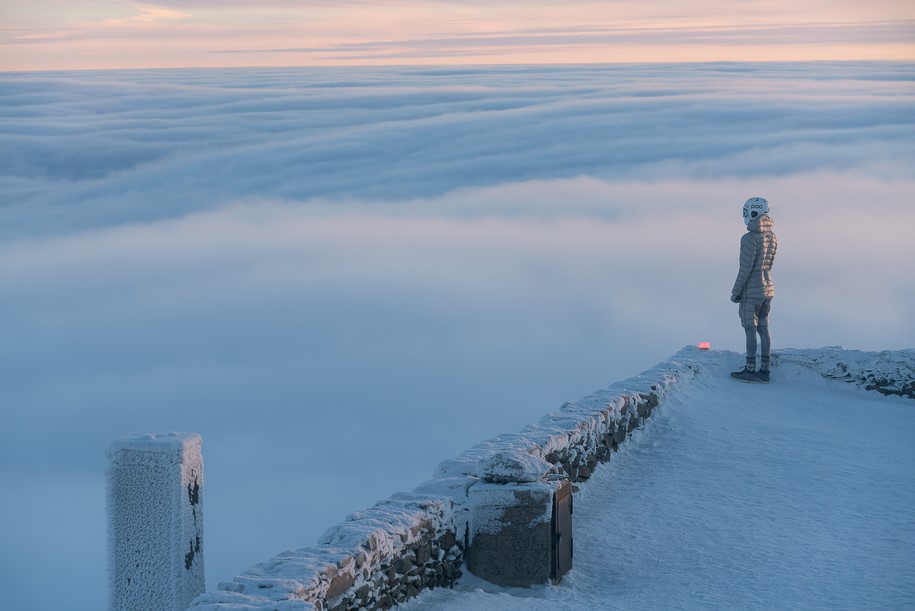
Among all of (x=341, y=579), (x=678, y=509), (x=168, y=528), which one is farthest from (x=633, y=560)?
(x=168, y=528)

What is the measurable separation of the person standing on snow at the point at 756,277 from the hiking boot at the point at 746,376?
0.02 m

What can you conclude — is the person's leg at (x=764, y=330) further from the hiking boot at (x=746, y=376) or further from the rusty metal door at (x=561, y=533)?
the rusty metal door at (x=561, y=533)

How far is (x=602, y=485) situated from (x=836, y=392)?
5580mm

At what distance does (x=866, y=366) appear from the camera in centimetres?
1441

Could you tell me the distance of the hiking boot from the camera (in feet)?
46.9

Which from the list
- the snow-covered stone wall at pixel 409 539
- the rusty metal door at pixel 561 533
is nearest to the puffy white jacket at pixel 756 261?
the snow-covered stone wall at pixel 409 539

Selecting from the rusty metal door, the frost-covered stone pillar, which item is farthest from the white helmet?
the frost-covered stone pillar

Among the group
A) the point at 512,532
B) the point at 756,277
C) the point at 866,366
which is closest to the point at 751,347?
the point at 756,277

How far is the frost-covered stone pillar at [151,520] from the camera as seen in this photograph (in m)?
6.18

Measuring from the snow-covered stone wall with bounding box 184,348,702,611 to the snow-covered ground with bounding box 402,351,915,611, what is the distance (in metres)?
0.28

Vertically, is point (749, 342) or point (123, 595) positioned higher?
point (749, 342)

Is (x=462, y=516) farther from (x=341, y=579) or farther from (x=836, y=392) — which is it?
(x=836, y=392)

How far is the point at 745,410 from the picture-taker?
42.3 ft

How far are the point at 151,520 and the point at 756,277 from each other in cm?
944
